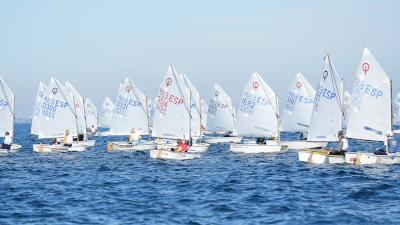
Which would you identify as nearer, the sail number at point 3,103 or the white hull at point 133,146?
the sail number at point 3,103

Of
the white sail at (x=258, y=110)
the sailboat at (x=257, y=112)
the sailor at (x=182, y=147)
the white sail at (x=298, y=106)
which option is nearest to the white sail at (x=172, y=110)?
the sailor at (x=182, y=147)

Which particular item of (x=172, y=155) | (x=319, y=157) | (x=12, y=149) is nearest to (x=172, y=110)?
(x=172, y=155)

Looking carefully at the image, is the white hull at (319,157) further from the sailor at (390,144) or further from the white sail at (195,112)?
the white sail at (195,112)

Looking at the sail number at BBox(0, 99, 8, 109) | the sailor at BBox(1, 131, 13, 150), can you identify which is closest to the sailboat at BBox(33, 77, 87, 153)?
the sail number at BBox(0, 99, 8, 109)

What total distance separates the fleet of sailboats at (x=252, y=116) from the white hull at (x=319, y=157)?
0.07m

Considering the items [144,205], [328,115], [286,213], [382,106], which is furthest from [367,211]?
[328,115]

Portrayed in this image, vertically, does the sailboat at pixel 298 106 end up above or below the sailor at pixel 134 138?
above

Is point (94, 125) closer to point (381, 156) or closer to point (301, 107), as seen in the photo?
point (301, 107)

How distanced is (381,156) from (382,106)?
4.19 metres

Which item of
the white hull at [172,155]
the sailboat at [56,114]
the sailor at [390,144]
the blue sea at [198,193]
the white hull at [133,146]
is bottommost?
the blue sea at [198,193]

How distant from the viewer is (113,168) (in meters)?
46.2

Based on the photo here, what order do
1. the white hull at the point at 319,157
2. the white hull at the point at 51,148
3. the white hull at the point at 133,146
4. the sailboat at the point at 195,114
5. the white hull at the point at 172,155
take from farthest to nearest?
the sailboat at the point at 195,114
the white hull at the point at 133,146
the white hull at the point at 51,148
the white hull at the point at 172,155
the white hull at the point at 319,157

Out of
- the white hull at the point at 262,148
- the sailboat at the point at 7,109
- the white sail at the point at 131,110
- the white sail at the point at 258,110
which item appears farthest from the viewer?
the white sail at the point at 131,110

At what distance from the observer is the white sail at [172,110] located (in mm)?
56719
